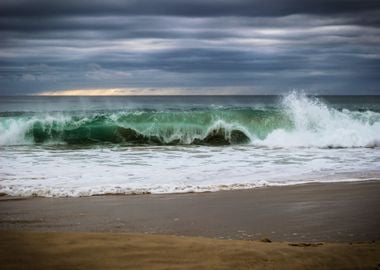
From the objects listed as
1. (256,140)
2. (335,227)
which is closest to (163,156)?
(256,140)

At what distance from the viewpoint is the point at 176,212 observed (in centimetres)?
634

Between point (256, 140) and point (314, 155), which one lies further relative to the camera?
point (256, 140)

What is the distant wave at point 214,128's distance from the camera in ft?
59.6

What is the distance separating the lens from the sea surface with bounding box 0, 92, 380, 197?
8859 millimetres

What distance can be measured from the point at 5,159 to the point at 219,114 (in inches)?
503

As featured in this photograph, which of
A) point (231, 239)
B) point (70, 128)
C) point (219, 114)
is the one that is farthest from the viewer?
point (219, 114)

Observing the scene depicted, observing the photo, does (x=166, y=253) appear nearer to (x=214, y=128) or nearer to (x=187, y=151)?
(x=187, y=151)

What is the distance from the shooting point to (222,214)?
626 cm

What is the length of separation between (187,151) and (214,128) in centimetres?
619

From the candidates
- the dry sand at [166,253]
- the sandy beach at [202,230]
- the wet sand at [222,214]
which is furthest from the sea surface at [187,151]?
the dry sand at [166,253]

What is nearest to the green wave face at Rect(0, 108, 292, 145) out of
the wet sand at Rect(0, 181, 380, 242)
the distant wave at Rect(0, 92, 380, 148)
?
the distant wave at Rect(0, 92, 380, 148)

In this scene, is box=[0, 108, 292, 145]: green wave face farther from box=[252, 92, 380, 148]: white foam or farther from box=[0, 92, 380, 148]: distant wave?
box=[252, 92, 380, 148]: white foam

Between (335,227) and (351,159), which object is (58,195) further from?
(351,159)

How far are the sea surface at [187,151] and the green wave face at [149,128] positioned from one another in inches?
1.8
